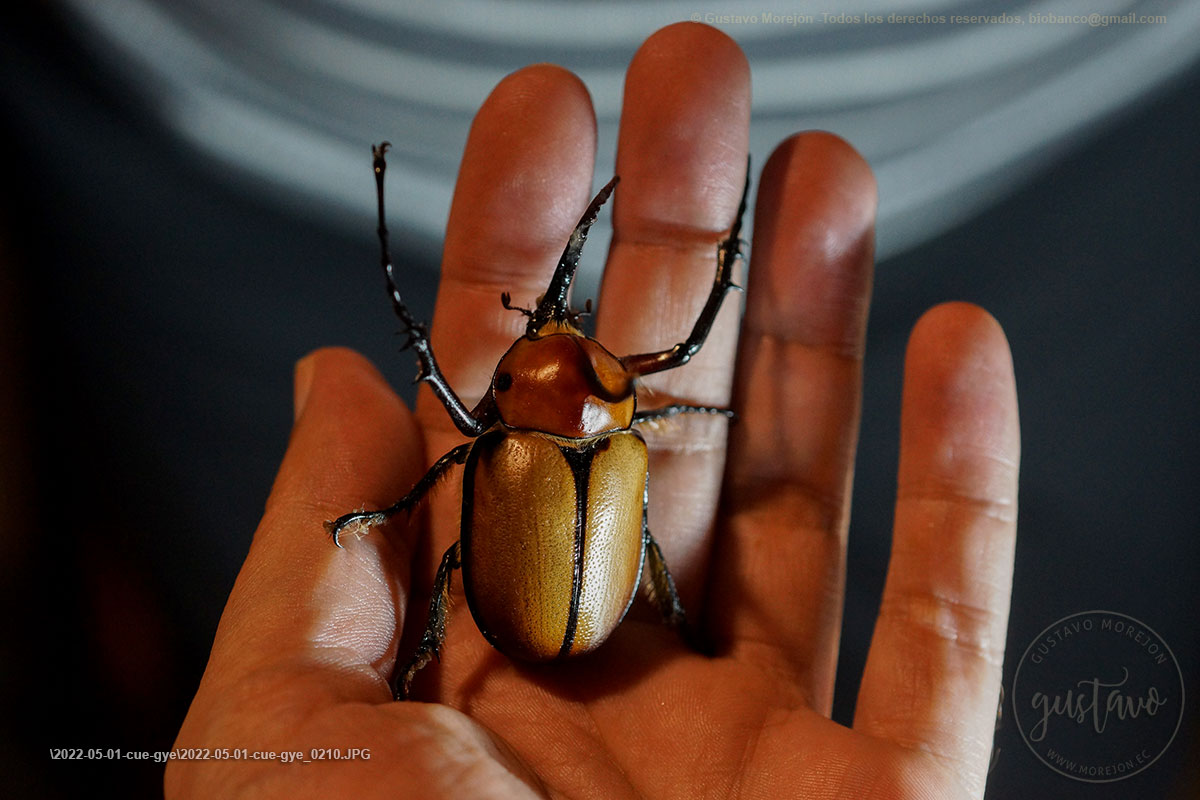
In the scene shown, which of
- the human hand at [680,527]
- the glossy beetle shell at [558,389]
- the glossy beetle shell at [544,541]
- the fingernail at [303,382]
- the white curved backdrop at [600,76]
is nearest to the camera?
the human hand at [680,527]

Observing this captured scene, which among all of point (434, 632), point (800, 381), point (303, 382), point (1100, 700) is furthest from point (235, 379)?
point (1100, 700)

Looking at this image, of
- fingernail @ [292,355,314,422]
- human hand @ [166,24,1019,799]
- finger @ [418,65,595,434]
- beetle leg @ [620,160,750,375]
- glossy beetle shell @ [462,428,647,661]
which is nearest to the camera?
human hand @ [166,24,1019,799]

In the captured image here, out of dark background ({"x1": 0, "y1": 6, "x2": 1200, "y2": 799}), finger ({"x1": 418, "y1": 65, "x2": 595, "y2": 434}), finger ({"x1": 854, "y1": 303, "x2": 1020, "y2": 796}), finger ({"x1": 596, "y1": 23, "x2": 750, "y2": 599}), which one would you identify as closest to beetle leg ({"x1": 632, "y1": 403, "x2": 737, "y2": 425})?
finger ({"x1": 596, "y1": 23, "x2": 750, "y2": 599})

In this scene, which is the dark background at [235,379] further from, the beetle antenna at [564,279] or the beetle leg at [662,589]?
the beetle antenna at [564,279]

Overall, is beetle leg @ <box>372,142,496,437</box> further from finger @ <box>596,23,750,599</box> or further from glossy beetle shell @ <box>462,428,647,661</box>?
finger @ <box>596,23,750,599</box>

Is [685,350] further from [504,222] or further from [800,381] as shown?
[504,222]

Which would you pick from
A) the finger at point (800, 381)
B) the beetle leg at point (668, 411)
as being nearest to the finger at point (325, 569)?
the beetle leg at point (668, 411)
